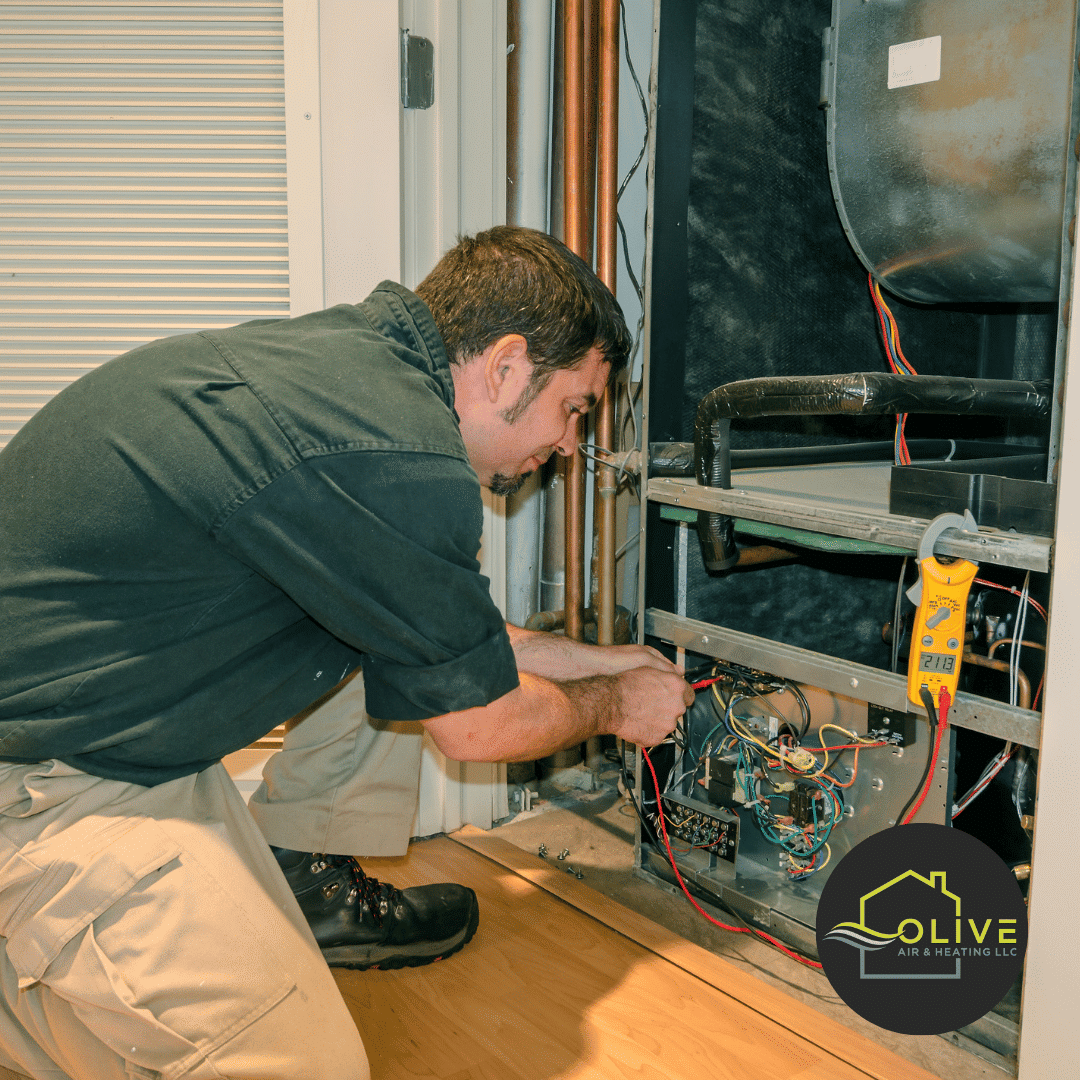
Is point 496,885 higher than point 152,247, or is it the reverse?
point 152,247

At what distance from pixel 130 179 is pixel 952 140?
1279 millimetres

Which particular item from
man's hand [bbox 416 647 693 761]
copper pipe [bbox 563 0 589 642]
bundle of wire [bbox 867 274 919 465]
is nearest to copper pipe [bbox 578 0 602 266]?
copper pipe [bbox 563 0 589 642]

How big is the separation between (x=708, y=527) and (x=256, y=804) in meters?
0.79

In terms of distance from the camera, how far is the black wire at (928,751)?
114 centimetres

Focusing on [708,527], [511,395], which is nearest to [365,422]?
[511,395]

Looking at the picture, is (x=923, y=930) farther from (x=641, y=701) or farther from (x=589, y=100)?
(x=589, y=100)

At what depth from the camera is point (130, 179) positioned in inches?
63.5

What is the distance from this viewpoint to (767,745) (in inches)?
57.3

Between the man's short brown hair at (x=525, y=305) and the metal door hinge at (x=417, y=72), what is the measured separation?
0.51 meters

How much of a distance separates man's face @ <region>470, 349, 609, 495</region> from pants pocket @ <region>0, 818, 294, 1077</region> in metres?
0.59

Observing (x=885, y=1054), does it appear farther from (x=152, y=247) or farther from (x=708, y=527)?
(x=152, y=247)

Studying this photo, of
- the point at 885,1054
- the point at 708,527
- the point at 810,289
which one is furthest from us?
the point at 810,289

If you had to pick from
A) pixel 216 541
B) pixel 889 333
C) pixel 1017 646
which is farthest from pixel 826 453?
pixel 216 541

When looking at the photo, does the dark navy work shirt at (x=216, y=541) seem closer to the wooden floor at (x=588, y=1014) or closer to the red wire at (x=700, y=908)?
the wooden floor at (x=588, y=1014)
